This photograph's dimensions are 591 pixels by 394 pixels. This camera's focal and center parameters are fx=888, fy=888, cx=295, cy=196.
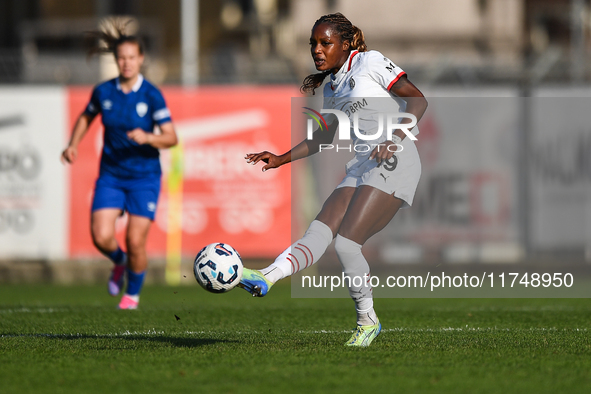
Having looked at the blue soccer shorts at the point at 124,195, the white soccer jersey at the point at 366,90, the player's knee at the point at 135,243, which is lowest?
the player's knee at the point at 135,243

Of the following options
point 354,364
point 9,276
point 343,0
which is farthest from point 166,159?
point 343,0

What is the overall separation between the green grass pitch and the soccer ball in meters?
0.41

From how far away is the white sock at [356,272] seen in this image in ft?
17.3

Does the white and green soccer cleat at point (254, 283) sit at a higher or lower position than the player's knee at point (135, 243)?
higher

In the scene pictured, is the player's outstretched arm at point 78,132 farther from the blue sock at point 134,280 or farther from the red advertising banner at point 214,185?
the red advertising banner at point 214,185

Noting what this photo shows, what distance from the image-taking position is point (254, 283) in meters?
4.95

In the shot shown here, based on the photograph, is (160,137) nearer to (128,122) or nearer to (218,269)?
(128,122)

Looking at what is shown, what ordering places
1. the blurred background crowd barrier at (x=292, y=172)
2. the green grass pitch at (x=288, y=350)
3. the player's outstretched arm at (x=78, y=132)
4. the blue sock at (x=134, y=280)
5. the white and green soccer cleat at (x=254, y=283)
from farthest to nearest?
the blurred background crowd barrier at (x=292, y=172), the blue sock at (x=134, y=280), the player's outstretched arm at (x=78, y=132), the white and green soccer cleat at (x=254, y=283), the green grass pitch at (x=288, y=350)

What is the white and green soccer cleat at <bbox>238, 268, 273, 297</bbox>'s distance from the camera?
16.2ft

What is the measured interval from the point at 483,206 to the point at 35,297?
695cm

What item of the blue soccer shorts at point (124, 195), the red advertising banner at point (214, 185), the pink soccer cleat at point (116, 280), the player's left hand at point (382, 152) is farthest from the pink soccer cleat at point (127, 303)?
the red advertising banner at point (214, 185)

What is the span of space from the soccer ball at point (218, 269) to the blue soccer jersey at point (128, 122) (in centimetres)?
283

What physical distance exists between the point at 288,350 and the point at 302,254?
580 millimetres

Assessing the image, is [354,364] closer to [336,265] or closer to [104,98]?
[104,98]
